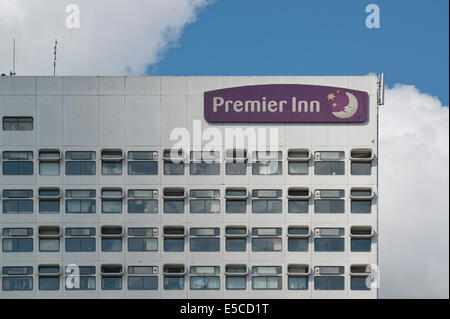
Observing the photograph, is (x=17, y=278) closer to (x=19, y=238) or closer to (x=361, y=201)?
(x=19, y=238)

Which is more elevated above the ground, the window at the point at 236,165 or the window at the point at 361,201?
the window at the point at 236,165

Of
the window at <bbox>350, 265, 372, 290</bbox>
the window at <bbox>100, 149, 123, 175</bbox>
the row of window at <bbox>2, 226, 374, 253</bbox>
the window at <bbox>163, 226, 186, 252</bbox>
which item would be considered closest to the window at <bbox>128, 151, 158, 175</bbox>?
the window at <bbox>100, 149, 123, 175</bbox>

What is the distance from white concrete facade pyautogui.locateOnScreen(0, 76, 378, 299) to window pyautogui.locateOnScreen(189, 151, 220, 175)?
1.44ft

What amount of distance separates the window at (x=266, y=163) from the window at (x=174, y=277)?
984 cm

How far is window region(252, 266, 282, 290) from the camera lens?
352ft

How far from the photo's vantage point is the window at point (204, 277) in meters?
107

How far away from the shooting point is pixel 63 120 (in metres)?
109

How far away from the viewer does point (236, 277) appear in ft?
352

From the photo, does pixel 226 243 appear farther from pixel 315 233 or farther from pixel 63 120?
pixel 63 120

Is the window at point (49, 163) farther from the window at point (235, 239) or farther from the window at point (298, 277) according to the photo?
the window at point (298, 277)

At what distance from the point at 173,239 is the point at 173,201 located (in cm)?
307

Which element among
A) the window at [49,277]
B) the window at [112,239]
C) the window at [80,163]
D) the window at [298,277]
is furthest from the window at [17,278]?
the window at [298,277]

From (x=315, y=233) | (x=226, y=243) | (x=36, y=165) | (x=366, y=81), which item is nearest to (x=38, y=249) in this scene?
(x=36, y=165)

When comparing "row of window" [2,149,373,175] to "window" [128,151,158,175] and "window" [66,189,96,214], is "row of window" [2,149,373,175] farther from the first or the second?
"window" [66,189,96,214]
